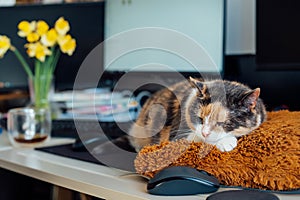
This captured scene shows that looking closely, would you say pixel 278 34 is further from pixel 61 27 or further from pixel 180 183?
pixel 61 27

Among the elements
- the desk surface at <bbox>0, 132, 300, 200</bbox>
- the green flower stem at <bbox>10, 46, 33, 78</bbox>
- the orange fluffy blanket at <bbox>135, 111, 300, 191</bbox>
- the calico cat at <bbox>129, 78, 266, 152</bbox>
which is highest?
the green flower stem at <bbox>10, 46, 33, 78</bbox>

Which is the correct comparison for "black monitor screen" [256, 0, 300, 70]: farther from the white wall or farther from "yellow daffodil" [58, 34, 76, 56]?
"yellow daffodil" [58, 34, 76, 56]

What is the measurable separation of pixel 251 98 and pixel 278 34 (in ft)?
0.99

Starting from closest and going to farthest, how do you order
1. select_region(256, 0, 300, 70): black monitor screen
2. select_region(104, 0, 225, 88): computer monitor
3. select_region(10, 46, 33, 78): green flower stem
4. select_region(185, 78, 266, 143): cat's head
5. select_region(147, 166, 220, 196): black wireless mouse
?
select_region(147, 166, 220, 196): black wireless mouse < select_region(185, 78, 266, 143): cat's head < select_region(256, 0, 300, 70): black monitor screen < select_region(104, 0, 225, 88): computer monitor < select_region(10, 46, 33, 78): green flower stem

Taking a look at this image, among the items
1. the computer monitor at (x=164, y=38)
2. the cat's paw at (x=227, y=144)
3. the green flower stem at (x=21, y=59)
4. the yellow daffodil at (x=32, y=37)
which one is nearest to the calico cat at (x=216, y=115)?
the cat's paw at (x=227, y=144)

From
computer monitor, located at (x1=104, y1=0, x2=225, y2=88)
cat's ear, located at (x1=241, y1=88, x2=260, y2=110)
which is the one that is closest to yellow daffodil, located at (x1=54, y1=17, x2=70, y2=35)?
computer monitor, located at (x1=104, y1=0, x2=225, y2=88)

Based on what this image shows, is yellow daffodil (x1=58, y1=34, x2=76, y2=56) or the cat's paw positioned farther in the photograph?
yellow daffodil (x1=58, y1=34, x2=76, y2=56)

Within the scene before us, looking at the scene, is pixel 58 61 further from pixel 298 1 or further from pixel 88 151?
pixel 298 1

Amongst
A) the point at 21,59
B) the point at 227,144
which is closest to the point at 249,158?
the point at 227,144

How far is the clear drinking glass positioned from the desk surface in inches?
2.6

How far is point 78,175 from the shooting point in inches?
31.8

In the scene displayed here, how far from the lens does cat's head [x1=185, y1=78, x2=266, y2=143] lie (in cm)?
75

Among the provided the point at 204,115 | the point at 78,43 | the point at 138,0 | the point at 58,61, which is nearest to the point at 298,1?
the point at 204,115

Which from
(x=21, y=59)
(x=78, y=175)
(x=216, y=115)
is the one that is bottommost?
(x=78, y=175)
